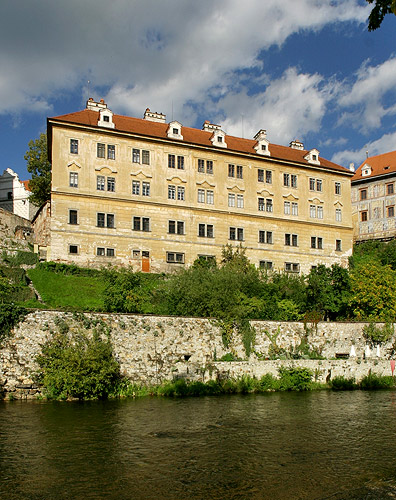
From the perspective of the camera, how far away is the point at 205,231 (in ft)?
141

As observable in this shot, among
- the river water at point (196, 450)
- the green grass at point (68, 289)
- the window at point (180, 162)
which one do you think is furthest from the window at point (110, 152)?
the river water at point (196, 450)

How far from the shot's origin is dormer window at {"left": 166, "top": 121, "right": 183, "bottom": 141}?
43062mm

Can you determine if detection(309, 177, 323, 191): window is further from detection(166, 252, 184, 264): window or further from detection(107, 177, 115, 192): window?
detection(107, 177, 115, 192): window

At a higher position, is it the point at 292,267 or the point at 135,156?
the point at 135,156

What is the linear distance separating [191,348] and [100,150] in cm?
2239

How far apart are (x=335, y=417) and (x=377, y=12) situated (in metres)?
12.9

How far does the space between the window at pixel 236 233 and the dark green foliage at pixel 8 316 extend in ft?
84.8

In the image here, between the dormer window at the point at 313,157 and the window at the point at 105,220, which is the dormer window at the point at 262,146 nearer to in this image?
the dormer window at the point at 313,157

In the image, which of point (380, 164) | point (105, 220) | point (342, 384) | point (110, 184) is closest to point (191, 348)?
point (342, 384)

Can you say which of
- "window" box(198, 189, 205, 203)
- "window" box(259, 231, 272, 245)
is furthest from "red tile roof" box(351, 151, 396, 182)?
"window" box(198, 189, 205, 203)

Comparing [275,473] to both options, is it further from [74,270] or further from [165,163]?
[165,163]

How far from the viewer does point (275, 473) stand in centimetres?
1078

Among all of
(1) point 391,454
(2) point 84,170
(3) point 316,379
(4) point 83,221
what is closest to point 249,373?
(3) point 316,379

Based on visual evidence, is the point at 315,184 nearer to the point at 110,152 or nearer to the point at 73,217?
the point at 110,152
